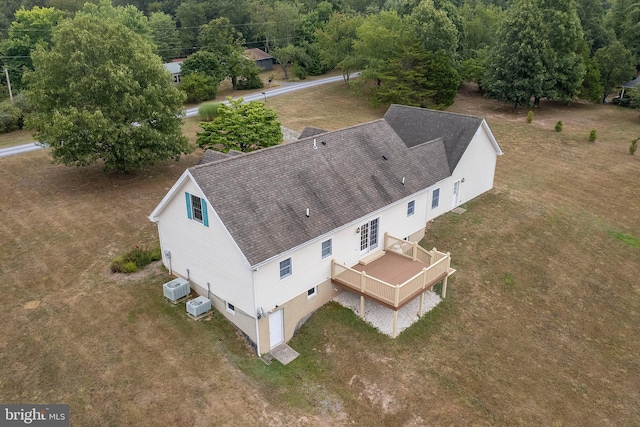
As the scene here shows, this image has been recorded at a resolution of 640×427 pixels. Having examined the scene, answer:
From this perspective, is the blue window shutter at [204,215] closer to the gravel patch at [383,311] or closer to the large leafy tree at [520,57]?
the gravel patch at [383,311]

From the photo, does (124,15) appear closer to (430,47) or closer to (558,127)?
(430,47)

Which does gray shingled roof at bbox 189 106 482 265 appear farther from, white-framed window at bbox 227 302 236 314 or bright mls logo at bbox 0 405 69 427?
bright mls logo at bbox 0 405 69 427

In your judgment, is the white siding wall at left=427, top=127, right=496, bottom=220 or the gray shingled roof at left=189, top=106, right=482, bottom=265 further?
the white siding wall at left=427, top=127, right=496, bottom=220

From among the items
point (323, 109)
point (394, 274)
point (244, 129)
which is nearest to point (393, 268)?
point (394, 274)

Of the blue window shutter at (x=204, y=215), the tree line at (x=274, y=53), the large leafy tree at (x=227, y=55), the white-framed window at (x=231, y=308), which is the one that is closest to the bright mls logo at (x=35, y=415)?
the white-framed window at (x=231, y=308)

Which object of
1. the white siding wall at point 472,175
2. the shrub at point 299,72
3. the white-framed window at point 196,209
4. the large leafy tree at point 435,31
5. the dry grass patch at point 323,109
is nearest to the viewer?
the white-framed window at point 196,209

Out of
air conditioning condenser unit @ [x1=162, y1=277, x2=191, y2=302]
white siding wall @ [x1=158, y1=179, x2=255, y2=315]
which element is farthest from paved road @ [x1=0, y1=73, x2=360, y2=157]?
air conditioning condenser unit @ [x1=162, y1=277, x2=191, y2=302]
